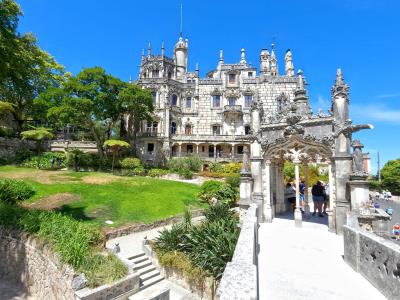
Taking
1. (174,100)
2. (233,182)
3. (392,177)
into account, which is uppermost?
(174,100)

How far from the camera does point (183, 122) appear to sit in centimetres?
4381

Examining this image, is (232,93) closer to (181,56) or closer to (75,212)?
(181,56)

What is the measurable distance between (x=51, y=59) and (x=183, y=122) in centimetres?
2456

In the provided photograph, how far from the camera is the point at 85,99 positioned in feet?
96.2

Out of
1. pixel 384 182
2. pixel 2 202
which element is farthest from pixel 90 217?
pixel 384 182

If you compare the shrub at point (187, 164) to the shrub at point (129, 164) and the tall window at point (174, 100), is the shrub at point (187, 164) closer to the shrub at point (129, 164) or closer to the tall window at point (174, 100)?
the shrub at point (129, 164)

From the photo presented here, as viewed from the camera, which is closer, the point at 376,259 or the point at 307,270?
the point at 376,259

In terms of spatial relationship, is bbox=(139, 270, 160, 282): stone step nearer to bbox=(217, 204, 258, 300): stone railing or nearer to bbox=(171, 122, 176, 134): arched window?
bbox=(217, 204, 258, 300): stone railing

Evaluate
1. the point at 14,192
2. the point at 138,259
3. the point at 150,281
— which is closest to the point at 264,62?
the point at 14,192

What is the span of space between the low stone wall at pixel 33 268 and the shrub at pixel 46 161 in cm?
1826

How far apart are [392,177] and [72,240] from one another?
51.3 metres

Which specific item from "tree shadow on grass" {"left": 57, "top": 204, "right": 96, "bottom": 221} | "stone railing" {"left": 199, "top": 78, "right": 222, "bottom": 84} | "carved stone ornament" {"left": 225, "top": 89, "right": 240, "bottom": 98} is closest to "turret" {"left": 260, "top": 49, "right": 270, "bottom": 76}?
"carved stone ornament" {"left": 225, "top": 89, "right": 240, "bottom": 98}

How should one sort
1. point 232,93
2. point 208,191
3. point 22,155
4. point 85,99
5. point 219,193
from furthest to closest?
point 232,93
point 22,155
point 85,99
point 208,191
point 219,193

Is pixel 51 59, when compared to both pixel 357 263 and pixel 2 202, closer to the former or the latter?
pixel 2 202
